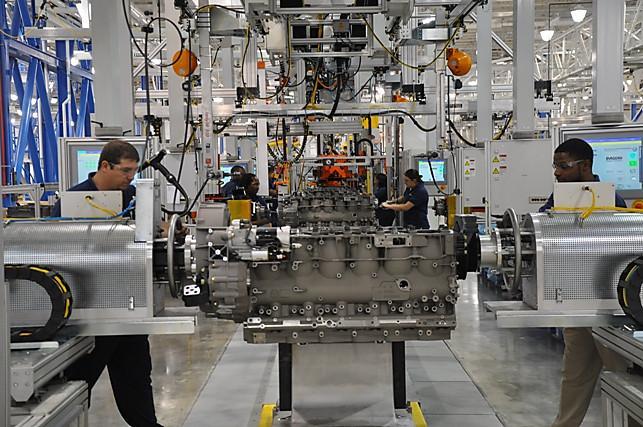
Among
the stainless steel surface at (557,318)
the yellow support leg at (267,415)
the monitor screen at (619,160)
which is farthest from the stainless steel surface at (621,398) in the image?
the monitor screen at (619,160)

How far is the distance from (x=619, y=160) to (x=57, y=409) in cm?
422

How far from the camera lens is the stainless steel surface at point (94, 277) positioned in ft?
7.98

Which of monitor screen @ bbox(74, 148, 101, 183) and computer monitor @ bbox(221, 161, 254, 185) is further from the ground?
computer monitor @ bbox(221, 161, 254, 185)

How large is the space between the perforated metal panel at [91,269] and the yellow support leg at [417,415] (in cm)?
194

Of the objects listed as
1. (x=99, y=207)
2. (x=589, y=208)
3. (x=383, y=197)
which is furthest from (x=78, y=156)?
(x=383, y=197)

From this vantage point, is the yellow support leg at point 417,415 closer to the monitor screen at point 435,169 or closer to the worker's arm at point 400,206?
the worker's arm at point 400,206

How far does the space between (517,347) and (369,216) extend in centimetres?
198

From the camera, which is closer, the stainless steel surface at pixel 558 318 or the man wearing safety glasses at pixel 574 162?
the stainless steel surface at pixel 558 318

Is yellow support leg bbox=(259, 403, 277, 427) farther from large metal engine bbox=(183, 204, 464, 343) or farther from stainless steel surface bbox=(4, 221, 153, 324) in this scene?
stainless steel surface bbox=(4, 221, 153, 324)

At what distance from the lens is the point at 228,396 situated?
451 centimetres

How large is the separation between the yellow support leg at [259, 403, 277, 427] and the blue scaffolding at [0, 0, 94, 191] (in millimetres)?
4837

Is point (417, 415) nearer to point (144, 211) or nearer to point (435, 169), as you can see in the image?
point (144, 211)

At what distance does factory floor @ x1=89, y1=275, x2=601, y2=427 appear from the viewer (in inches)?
161

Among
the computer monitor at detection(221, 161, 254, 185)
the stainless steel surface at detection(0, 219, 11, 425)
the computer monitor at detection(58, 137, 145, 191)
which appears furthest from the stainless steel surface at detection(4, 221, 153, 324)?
the computer monitor at detection(221, 161, 254, 185)
